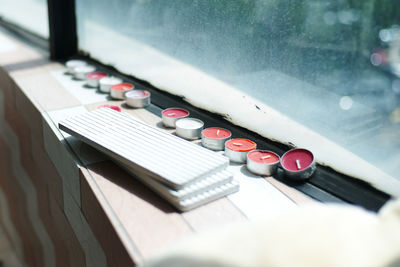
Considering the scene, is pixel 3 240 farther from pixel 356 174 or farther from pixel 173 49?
pixel 356 174

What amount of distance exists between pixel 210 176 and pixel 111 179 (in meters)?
0.22

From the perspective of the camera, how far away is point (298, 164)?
92 centimetres

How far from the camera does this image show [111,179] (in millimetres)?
928

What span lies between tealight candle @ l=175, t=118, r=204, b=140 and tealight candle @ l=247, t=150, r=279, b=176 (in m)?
0.17

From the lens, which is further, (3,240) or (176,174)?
(3,240)

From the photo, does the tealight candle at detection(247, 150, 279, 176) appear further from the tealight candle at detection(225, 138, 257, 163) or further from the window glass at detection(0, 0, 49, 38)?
the window glass at detection(0, 0, 49, 38)

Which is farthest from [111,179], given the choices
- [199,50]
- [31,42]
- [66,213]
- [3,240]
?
[3,240]

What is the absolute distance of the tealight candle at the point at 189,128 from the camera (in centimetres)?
109

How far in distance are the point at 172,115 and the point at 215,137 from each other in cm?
18

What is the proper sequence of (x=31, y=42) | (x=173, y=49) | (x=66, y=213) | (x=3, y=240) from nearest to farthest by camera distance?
1. (x=66, y=213)
2. (x=173, y=49)
3. (x=31, y=42)
4. (x=3, y=240)

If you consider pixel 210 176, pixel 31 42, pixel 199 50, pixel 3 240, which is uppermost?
pixel 199 50

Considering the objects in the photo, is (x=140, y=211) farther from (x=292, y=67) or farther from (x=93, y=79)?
(x=93, y=79)

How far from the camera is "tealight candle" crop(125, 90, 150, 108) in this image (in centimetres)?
128

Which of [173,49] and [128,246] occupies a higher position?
[173,49]
